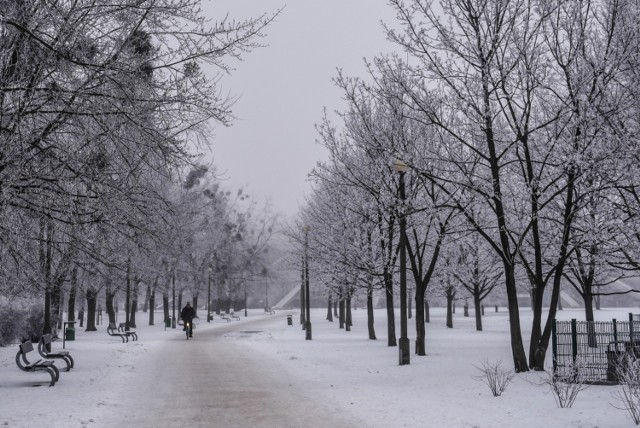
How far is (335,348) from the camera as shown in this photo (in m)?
22.5

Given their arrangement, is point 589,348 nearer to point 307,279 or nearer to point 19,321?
point 307,279

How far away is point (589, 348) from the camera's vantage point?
13375mm

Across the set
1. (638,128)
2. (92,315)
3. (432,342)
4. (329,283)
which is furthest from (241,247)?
(638,128)

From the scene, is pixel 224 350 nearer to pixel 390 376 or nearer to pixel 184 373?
pixel 184 373

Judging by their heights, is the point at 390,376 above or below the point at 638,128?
below

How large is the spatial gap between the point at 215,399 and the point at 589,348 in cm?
804

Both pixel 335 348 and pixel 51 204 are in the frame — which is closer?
pixel 51 204

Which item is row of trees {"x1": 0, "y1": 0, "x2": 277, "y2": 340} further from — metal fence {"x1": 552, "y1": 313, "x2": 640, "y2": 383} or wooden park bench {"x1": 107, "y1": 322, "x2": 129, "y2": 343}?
wooden park bench {"x1": 107, "y1": 322, "x2": 129, "y2": 343}

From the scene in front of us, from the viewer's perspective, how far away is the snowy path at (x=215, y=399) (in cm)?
903

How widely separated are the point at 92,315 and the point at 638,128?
33.7m

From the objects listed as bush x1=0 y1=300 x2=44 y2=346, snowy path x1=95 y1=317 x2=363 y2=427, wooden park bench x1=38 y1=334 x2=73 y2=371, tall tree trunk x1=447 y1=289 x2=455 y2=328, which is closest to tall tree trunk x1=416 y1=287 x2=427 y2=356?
snowy path x1=95 y1=317 x2=363 y2=427

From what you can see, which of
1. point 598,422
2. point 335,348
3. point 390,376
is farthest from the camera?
point 335,348

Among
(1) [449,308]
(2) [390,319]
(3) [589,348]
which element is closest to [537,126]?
(3) [589,348]

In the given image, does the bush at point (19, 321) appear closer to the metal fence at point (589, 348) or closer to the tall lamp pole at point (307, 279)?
the tall lamp pole at point (307, 279)
